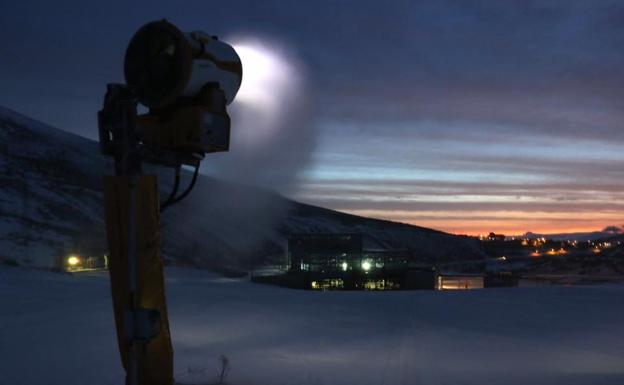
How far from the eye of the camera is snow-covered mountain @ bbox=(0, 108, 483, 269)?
226 ft

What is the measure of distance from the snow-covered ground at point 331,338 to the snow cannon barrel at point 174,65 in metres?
5.81

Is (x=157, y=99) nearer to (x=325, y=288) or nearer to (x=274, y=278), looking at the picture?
(x=274, y=278)

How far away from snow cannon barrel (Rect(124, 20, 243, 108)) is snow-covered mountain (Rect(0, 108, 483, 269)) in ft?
162

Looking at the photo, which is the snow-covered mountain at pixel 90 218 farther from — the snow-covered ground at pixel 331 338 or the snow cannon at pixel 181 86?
the snow cannon at pixel 181 86

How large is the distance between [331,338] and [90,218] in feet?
267

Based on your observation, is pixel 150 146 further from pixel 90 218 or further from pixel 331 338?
pixel 90 218

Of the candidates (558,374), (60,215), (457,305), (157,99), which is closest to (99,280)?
(457,305)

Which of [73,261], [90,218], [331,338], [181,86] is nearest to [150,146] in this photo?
[181,86]

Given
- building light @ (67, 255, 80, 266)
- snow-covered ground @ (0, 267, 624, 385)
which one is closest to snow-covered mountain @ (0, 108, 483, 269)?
building light @ (67, 255, 80, 266)

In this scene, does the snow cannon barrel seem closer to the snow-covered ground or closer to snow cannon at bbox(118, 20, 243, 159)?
snow cannon at bbox(118, 20, 243, 159)

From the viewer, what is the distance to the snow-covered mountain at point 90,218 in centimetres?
6875

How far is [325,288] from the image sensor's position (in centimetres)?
5322

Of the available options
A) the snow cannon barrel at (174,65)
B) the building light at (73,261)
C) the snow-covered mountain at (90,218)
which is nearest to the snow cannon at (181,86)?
the snow cannon barrel at (174,65)

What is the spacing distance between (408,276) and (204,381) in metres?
46.7
